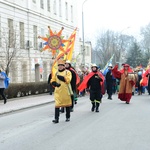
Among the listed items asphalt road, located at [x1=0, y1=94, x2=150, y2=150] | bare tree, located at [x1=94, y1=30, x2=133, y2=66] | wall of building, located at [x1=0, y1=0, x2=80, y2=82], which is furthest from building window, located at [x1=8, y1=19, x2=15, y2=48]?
bare tree, located at [x1=94, y1=30, x2=133, y2=66]

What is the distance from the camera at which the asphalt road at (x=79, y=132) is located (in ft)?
24.7

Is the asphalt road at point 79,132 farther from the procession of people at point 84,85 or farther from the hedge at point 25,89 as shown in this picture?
the hedge at point 25,89

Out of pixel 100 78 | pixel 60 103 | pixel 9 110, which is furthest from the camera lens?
pixel 9 110

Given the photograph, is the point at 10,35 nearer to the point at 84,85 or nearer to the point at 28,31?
the point at 28,31

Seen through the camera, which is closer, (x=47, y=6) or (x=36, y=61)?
(x=36, y=61)

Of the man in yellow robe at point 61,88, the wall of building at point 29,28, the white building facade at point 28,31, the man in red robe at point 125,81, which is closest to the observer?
the man in yellow robe at point 61,88

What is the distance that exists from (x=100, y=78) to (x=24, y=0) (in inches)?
753

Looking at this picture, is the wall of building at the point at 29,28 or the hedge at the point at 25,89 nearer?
the hedge at the point at 25,89

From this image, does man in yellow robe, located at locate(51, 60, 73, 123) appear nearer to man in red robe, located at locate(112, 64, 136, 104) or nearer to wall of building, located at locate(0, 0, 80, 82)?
man in red robe, located at locate(112, 64, 136, 104)

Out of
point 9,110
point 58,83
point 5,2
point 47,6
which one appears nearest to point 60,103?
point 58,83

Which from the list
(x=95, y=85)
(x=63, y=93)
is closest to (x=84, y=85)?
(x=95, y=85)

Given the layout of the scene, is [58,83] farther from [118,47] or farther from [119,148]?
[118,47]

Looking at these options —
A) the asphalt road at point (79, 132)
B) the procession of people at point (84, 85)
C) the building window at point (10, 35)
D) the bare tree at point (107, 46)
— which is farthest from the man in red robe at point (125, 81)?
the bare tree at point (107, 46)

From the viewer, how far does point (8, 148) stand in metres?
7.45
